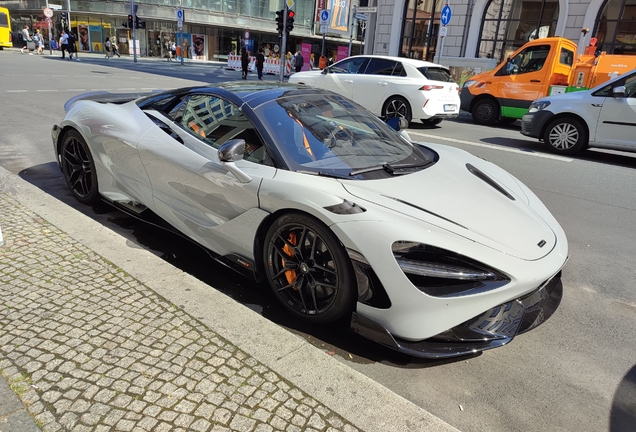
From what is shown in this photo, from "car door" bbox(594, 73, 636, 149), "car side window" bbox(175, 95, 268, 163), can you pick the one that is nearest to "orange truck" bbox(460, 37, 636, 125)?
"car door" bbox(594, 73, 636, 149)

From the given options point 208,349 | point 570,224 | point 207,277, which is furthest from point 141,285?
point 570,224

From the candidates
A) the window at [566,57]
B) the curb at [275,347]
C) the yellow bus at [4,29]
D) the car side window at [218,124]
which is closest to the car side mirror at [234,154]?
the car side window at [218,124]

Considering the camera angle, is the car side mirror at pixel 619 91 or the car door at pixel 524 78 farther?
the car door at pixel 524 78

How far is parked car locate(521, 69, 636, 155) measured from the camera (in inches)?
315

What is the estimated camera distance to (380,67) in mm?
11484

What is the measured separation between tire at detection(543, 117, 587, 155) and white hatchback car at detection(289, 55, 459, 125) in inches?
106

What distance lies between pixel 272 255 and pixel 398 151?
1317mm

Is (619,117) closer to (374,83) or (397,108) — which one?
(397,108)

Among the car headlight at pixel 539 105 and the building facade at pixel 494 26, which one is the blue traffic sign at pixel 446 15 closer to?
the building facade at pixel 494 26

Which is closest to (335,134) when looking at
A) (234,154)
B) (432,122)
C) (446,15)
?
(234,154)

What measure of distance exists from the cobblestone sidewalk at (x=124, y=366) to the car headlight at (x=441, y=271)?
30.9 inches

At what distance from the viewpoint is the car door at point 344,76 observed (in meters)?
11.8

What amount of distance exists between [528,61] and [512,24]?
11786mm

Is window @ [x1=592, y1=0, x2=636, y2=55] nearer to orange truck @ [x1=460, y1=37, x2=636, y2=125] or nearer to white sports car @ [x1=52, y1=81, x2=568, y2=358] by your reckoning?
orange truck @ [x1=460, y1=37, x2=636, y2=125]
